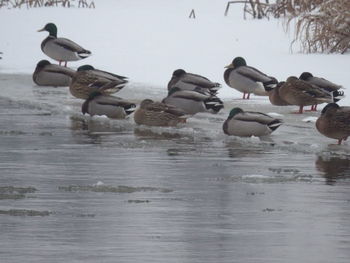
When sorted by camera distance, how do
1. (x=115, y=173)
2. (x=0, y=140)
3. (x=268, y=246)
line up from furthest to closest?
(x=0, y=140), (x=115, y=173), (x=268, y=246)

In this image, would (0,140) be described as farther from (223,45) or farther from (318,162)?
(223,45)

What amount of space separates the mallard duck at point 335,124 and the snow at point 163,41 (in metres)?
3.81

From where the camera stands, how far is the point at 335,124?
46.7 ft

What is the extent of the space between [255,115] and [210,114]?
8.63 feet

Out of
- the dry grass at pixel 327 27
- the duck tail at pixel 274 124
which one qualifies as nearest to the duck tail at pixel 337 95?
the duck tail at pixel 274 124

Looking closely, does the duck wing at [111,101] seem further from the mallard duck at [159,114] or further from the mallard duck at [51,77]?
the mallard duck at [51,77]

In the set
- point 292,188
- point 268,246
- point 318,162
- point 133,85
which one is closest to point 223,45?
point 133,85

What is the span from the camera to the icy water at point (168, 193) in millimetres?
8781

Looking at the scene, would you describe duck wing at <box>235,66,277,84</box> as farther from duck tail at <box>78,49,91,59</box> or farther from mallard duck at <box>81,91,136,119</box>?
duck tail at <box>78,49,91,59</box>

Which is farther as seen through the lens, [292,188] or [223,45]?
[223,45]

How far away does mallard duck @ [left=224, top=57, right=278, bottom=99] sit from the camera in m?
18.8

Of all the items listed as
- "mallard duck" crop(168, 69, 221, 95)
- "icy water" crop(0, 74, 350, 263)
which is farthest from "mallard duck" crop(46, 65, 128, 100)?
"icy water" crop(0, 74, 350, 263)

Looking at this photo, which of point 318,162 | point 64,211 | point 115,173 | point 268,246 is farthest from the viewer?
point 318,162

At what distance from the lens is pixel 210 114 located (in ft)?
57.8
